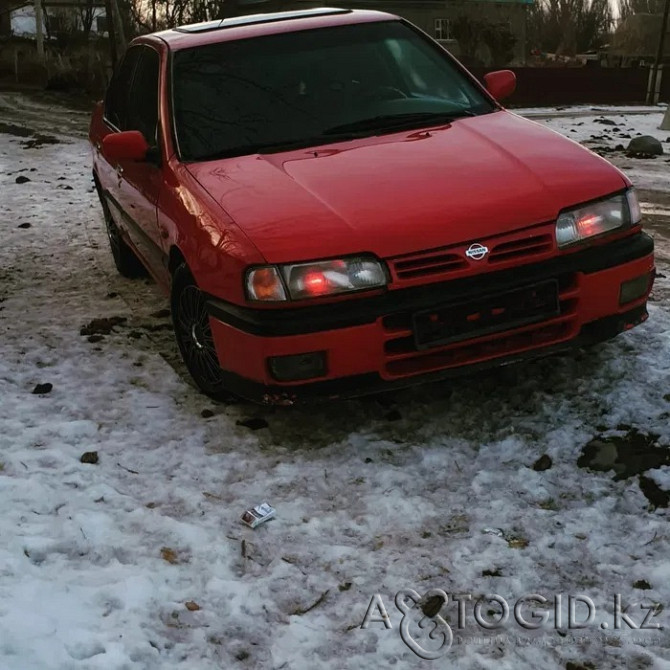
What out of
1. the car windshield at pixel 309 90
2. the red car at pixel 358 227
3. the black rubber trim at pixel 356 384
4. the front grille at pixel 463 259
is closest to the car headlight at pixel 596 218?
the red car at pixel 358 227

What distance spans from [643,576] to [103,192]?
4807 millimetres

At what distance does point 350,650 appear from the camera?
244 centimetres

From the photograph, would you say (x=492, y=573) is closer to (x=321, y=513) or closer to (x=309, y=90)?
(x=321, y=513)

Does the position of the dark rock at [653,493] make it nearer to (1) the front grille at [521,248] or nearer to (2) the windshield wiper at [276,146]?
(1) the front grille at [521,248]

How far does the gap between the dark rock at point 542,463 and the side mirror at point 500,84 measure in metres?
2.32

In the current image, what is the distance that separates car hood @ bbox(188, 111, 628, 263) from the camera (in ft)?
10.5

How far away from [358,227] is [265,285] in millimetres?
424

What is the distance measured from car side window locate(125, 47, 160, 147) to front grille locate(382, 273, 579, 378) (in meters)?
1.88

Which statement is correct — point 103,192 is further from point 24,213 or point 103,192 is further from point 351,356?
point 351,356

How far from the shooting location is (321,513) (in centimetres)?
311

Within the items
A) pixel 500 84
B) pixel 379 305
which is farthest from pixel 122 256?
pixel 379 305

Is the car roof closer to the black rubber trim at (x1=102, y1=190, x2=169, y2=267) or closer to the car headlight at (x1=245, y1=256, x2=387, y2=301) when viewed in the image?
the black rubber trim at (x1=102, y1=190, x2=169, y2=267)

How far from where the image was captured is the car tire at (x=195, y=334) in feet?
12.7

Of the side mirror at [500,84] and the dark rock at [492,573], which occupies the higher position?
the side mirror at [500,84]
